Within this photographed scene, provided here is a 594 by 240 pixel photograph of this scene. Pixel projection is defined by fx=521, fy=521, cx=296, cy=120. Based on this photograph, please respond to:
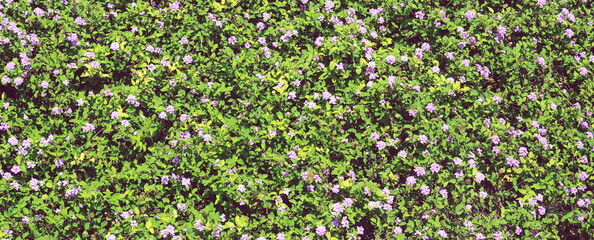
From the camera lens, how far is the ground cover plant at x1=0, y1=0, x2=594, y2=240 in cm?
332

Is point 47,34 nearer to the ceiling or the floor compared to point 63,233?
nearer to the ceiling

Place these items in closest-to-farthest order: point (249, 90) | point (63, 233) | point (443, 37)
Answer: point (63, 233), point (249, 90), point (443, 37)

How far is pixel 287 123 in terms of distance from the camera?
11.8 feet

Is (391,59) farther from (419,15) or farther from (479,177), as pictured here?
(479,177)

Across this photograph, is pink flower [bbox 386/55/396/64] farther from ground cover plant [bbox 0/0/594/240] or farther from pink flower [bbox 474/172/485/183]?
pink flower [bbox 474/172/485/183]

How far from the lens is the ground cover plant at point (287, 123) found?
10.9 ft

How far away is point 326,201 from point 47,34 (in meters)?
2.38

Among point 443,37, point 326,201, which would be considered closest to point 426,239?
point 326,201

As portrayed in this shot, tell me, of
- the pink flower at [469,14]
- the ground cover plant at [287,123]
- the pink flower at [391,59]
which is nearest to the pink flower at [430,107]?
the ground cover plant at [287,123]

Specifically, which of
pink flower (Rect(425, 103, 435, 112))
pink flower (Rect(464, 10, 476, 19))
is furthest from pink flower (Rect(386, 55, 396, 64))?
pink flower (Rect(464, 10, 476, 19))

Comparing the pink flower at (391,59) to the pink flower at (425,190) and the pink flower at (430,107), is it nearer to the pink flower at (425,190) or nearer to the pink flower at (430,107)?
the pink flower at (430,107)

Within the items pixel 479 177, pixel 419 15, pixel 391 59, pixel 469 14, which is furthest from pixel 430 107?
pixel 469 14

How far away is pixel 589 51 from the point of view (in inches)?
175

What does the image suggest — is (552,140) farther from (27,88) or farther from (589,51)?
(27,88)
